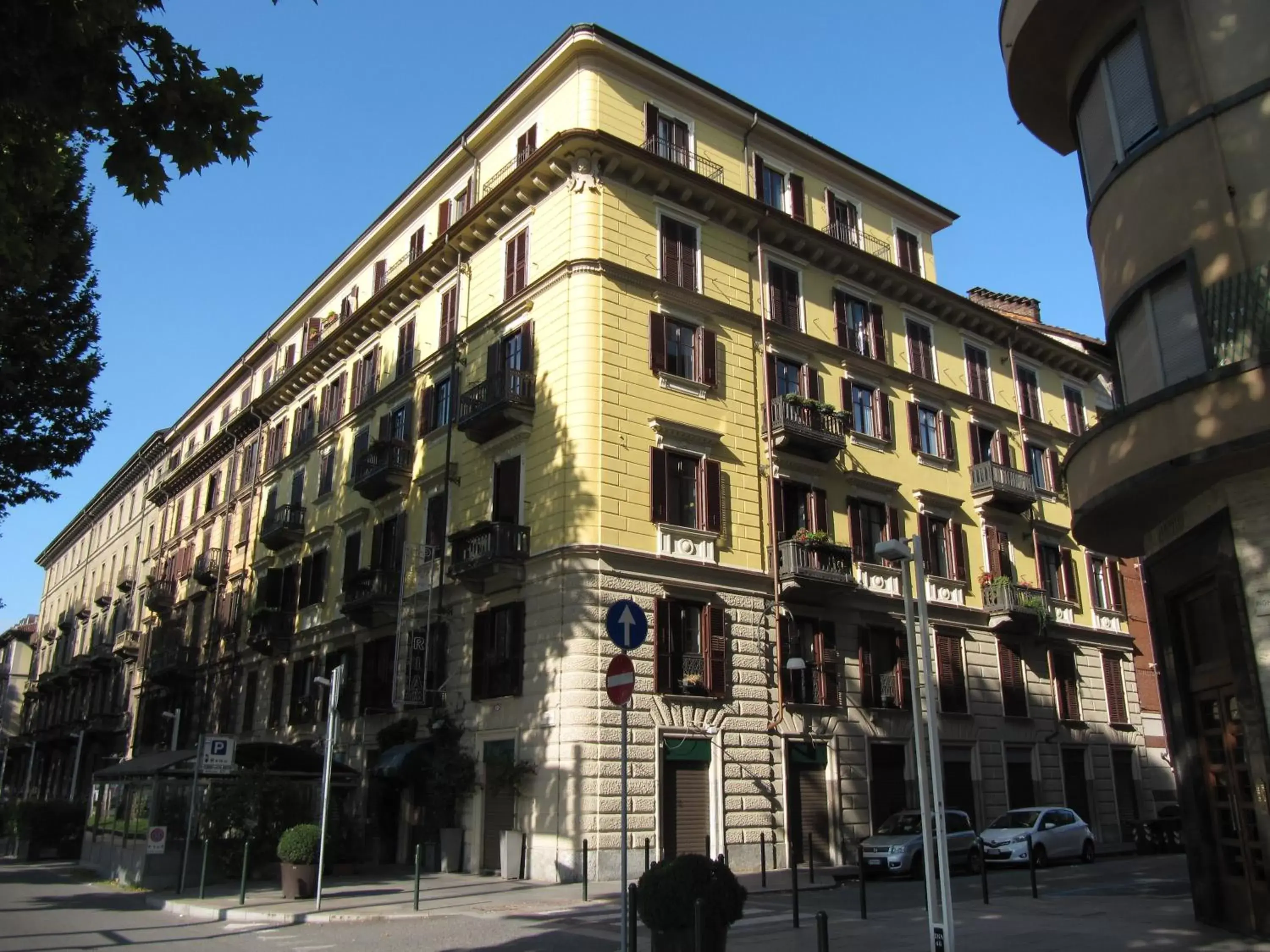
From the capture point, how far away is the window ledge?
81.8ft

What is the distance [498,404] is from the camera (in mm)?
24641

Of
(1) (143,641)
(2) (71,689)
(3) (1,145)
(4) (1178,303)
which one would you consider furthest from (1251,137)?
(2) (71,689)

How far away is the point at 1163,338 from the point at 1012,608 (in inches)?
788

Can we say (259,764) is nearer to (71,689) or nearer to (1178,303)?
(1178,303)

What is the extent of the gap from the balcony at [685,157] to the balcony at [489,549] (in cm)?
1076

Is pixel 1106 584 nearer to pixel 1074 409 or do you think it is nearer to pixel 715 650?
pixel 1074 409

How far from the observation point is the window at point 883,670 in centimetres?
2703

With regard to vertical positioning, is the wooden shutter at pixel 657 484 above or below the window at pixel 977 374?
below

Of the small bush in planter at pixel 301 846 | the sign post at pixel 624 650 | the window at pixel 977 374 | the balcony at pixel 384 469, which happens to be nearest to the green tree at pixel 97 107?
the sign post at pixel 624 650

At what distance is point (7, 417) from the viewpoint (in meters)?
18.6

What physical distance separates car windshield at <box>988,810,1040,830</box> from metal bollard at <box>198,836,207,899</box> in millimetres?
18001

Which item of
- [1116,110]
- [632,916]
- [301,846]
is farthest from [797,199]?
[632,916]

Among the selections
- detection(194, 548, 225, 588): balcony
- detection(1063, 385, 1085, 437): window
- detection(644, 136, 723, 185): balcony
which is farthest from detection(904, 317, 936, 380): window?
detection(194, 548, 225, 588): balcony

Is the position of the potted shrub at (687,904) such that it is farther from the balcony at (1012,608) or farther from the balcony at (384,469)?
the balcony at (1012,608)
